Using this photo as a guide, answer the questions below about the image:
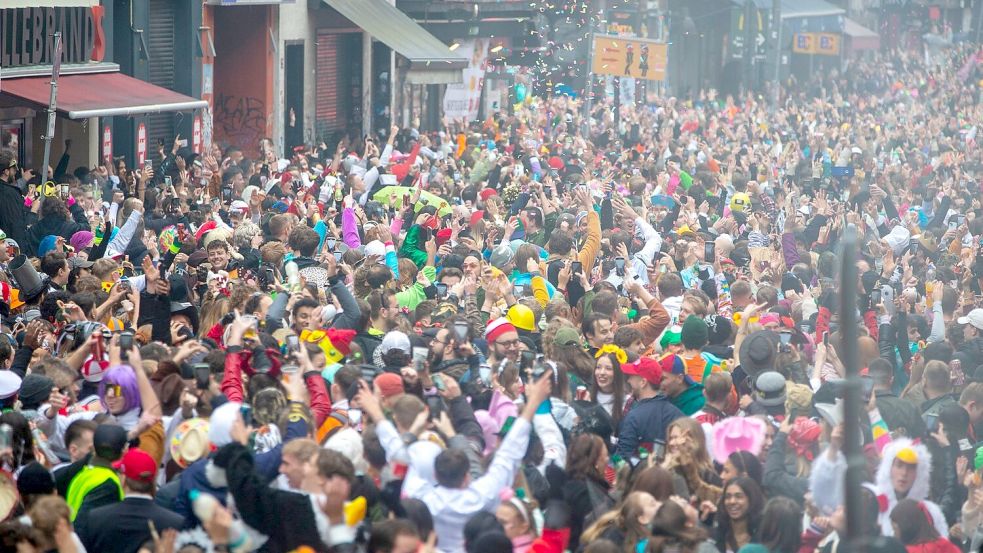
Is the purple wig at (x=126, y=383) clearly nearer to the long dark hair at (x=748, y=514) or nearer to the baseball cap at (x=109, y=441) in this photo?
the baseball cap at (x=109, y=441)

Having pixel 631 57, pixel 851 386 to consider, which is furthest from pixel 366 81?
pixel 851 386

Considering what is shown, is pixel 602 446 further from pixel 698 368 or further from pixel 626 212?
pixel 626 212

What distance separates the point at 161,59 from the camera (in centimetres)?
2369

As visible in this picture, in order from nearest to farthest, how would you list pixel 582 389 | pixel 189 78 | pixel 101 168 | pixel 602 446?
pixel 602 446, pixel 582 389, pixel 101 168, pixel 189 78

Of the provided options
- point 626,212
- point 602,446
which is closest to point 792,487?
point 602,446

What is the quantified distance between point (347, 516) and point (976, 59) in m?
54.7

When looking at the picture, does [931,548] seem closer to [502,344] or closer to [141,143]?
[502,344]

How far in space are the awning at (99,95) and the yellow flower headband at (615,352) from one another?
1016 cm

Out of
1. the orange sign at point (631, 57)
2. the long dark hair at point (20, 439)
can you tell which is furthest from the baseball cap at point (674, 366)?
the orange sign at point (631, 57)

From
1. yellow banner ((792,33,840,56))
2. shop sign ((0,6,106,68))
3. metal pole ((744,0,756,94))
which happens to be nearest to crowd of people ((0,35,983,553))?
shop sign ((0,6,106,68))

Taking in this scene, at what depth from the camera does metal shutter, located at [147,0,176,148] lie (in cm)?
2338

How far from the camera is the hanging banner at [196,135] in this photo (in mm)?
23969

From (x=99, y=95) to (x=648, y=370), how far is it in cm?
1278

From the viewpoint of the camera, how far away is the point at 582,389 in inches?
338
